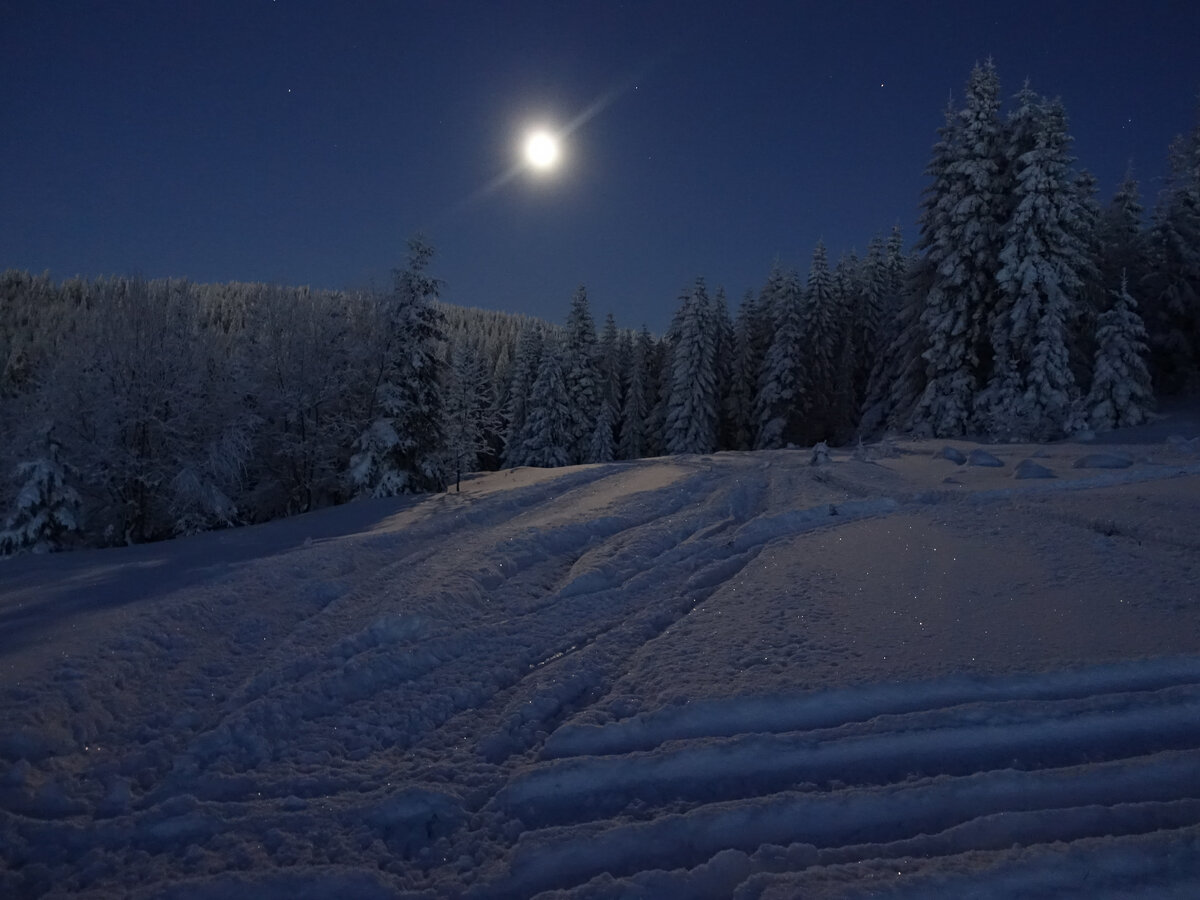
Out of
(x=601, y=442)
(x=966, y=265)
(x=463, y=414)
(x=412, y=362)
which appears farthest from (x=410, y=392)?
(x=966, y=265)

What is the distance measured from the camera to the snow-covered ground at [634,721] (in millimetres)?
3334

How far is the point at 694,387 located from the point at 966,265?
16.5 metres

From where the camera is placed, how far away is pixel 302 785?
4.16 m

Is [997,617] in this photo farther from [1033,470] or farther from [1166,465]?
[1166,465]

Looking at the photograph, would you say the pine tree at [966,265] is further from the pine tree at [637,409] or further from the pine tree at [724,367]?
the pine tree at [637,409]

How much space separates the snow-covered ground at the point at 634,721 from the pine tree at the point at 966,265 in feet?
52.2

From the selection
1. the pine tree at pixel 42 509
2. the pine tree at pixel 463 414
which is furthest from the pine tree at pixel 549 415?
the pine tree at pixel 42 509

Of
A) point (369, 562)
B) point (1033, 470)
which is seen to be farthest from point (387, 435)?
point (1033, 470)

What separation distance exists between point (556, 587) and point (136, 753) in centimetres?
427

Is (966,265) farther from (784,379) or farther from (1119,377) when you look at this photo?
(784,379)

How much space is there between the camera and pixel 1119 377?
20594mm

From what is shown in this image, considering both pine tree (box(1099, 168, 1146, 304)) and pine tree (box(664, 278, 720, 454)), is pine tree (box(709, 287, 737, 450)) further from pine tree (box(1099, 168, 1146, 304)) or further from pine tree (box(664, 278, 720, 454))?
pine tree (box(1099, 168, 1146, 304))

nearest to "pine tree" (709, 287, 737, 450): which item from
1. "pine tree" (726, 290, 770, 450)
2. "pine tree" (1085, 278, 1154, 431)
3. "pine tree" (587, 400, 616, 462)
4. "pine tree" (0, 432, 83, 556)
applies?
"pine tree" (726, 290, 770, 450)

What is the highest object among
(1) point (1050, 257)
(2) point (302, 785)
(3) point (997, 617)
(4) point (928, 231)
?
(4) point (928, 231)
